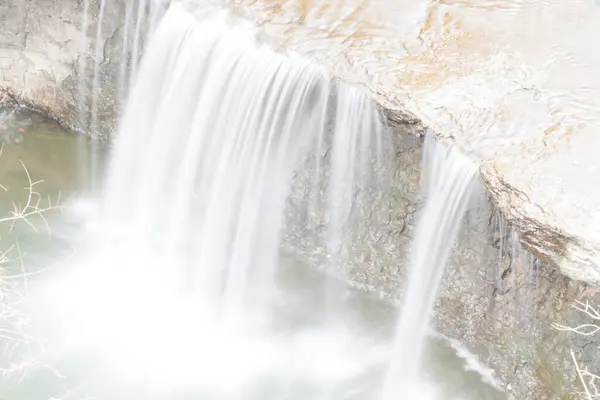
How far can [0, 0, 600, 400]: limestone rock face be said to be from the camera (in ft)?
18.9

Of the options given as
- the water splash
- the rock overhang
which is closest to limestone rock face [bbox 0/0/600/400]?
the rock overhang

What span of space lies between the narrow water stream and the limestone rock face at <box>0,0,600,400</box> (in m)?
0.24

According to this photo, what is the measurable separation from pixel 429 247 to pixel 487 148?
34.8 inches

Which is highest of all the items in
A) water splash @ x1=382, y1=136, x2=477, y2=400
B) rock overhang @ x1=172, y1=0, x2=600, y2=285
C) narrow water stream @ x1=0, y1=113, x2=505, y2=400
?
rock overhang @ x1=172, y1=0, x2=600, y2=285

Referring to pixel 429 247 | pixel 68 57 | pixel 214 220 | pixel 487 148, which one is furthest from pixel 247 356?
pixel 68 57

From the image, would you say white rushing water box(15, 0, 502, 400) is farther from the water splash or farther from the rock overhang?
the rock overhang

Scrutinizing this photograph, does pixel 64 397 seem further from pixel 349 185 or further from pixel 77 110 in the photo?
pixel 77 110

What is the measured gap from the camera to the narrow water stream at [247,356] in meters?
6.66

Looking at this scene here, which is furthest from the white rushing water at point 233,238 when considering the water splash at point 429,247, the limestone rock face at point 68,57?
the limestone rock face at point 68,57

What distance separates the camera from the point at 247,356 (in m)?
6.96

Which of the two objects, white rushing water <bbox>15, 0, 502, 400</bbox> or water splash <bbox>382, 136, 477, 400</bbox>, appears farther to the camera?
white rushing water <bbox>15, 0, 502, 400</bbox>

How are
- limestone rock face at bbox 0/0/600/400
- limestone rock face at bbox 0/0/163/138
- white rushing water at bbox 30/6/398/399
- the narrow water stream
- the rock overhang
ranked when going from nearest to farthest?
the rock overhang, limestone rock face at bbox 0/0/600/400, the narrow water stream, white rushing water at bbox 30/6/398/399, limestone rock face at bbox 0/0/163/138

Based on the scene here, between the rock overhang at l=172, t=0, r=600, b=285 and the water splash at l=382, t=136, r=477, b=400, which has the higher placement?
the rock overhang at l=172, t=0, r=600, b=285

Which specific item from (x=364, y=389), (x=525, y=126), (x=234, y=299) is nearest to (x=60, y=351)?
(x=234, y=299)
